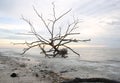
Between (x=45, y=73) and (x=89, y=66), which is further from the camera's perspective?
(x=89, y=66)

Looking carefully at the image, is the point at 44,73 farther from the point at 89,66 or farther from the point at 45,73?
the point at 89,66

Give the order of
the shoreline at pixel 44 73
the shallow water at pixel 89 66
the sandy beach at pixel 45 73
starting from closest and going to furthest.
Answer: the shoreline at pixel 44 73 < the sandy beach at pixel 45 73 < the shallow water at pixel 89 66

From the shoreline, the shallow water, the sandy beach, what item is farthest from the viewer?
the shallow water

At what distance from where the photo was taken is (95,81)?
1165 cm

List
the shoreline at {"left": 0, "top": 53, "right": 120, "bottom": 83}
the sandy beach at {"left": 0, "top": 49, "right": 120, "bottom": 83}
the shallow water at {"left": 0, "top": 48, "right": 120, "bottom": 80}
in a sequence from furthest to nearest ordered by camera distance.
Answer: the shallow water at {"left": 0, "top": 48, "right": 120, "bottom": 80}
the sandy beach at {"left": 0, "top": 49, "right": 120, "bottom": 83}
the shoreline at {"left": 0, "top": 53, "right": 120, "bottom": 83}

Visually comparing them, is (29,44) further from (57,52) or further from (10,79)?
(10,79)

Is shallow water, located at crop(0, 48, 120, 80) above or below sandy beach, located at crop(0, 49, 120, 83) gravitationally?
below

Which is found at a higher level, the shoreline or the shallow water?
the shoreline

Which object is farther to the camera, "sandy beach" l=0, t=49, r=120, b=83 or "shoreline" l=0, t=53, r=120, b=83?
"sandy beach" l=0, t=49, r=120, b=83

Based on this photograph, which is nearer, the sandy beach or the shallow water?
the sandy beach

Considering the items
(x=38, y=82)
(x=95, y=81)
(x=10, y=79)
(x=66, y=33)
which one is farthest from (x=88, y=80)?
(x=10, y=79)

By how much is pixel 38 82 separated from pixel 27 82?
667 millimetres

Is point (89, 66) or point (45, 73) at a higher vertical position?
point (45, 73)

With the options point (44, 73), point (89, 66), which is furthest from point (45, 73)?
point (89, 66)
